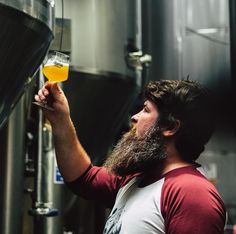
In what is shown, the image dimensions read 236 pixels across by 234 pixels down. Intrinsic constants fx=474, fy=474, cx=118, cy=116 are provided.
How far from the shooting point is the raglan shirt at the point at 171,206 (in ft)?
3.60

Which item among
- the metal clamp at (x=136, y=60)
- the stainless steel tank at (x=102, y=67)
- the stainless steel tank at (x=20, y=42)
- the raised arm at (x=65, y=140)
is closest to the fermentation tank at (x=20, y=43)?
the stainless steel tank at (x=20, y=42)

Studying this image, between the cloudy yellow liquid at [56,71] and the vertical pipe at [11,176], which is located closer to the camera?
the cloudy yellow liquid at [56,71]

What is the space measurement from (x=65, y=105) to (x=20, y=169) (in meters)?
0.45

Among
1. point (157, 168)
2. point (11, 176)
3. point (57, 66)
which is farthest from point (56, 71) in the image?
point (11, 176)

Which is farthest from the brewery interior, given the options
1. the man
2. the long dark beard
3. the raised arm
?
the long dark beard

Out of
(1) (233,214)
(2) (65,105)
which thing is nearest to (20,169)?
(2) (65,105)

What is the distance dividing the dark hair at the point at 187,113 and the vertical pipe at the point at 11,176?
2.16 ft

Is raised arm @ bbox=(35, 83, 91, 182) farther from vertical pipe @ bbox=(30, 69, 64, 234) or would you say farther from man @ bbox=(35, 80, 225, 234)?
vertical pipe @ bbox=(30, 69, 64, 234)

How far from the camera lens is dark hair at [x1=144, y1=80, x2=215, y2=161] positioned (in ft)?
4.18

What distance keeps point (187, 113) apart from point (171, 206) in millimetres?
271

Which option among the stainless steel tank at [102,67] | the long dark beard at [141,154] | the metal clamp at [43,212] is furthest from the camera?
the stainless steel tank at [102,67]

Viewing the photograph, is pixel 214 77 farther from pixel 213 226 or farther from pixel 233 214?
pixel 213 226

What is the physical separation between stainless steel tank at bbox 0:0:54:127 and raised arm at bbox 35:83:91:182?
14cm

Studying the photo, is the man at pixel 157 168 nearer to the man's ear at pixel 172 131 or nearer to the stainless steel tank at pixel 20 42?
the man's ear at pixel 172 131
